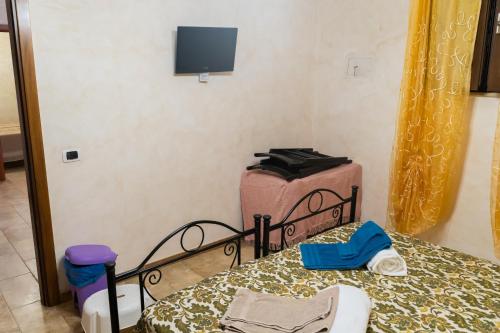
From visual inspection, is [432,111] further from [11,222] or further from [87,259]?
[11,222]

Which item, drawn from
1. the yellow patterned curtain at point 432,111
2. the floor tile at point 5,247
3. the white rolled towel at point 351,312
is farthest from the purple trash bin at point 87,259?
the yellow patterned curtain at point 432,111

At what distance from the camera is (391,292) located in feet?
6.15

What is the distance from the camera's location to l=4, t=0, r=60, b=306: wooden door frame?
2260 mm

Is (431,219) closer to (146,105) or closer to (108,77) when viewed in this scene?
(146,105)

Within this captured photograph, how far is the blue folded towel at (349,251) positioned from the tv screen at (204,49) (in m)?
1.50

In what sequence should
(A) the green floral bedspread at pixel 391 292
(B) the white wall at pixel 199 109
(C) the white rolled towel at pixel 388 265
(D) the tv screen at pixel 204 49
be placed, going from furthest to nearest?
(D) the tv screen at pixel 204 49 → (B) the white wall at pixel 199 109 → (C) the white rolled towel at pixel 388 265 → (A) the green floral bedspread at pixel 391 292

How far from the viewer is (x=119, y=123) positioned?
2.75 m

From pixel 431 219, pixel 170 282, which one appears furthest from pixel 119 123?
pixel 431 219

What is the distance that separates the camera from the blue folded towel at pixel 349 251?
208 cm

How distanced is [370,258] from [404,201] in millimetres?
1220

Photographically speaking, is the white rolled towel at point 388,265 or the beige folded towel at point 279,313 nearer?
the beige folded towel at point 279,313

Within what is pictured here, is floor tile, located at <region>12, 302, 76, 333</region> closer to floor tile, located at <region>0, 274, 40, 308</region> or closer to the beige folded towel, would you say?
floor tile, located at <region>0, 274, 40, 308</region>

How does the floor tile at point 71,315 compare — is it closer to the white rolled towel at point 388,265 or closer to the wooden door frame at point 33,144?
the wooden door frame at point 33,144

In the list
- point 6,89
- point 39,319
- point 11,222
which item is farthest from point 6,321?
point 6,89
